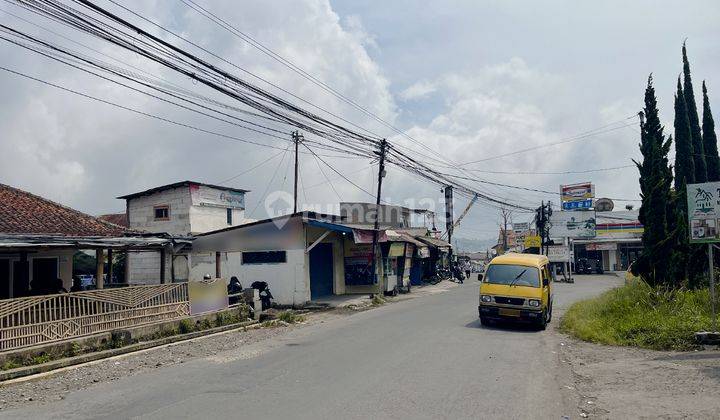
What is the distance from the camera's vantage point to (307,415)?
709 cm

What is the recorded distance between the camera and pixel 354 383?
8.91 meters

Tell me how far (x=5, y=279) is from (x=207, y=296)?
653 centimetres

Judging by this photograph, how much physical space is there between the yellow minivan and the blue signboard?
4416 cm

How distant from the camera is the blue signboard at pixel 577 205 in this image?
189 feet

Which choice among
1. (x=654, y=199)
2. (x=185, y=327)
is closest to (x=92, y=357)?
(x=185, y=327)

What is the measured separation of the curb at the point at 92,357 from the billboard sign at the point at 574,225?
4696cm

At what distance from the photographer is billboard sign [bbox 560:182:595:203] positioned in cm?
5816

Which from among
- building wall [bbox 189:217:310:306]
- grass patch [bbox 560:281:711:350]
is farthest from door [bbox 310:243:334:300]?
grass patch [bbox 560:281:711:350]

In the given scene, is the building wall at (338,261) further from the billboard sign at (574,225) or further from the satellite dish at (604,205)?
the satellite dish at (604,205)

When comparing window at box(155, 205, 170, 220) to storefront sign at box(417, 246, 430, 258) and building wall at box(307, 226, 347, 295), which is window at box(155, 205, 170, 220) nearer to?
building wall at box(307, 226, 347, 295)

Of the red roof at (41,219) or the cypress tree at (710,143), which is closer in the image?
the red roof at (41,219)

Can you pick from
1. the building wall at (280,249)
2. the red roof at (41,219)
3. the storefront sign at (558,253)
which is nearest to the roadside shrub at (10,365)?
the red roof at (41,219)

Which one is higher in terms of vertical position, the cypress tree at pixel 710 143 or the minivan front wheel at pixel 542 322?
the cypress tree at pixel 710 143

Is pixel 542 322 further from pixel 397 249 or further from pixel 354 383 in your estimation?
pixel 397 249
